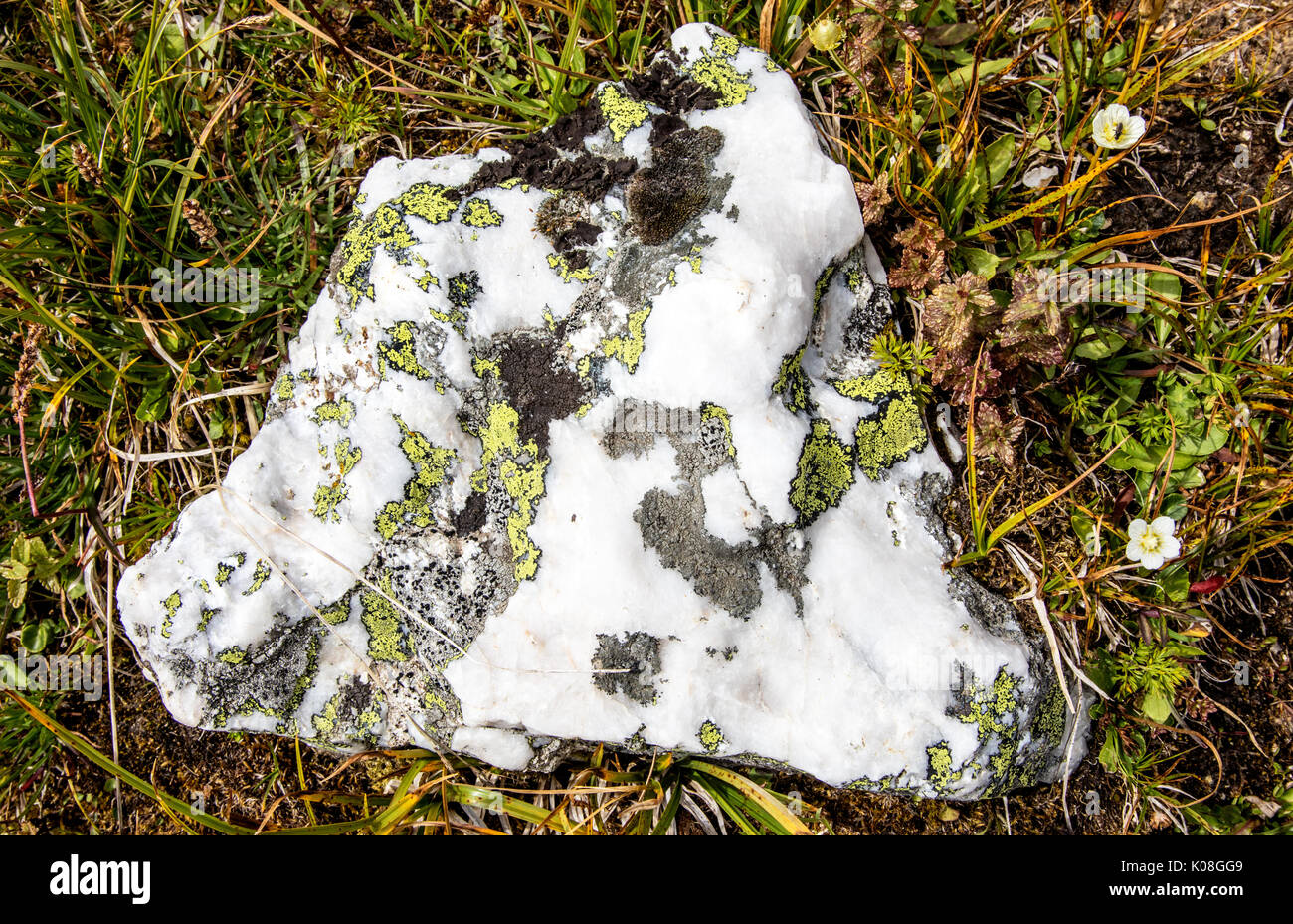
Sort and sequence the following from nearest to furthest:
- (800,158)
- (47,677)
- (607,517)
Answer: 1. (607,517)
2. (800,158)
3. (47,677)

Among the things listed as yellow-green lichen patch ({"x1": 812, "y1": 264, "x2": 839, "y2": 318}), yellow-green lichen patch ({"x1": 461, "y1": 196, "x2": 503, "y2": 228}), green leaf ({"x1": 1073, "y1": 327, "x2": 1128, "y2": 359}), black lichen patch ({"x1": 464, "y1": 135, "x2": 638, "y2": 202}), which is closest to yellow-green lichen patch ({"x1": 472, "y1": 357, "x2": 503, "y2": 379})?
yellow-green lichen patch ({"x1": 461, "y1": 196, "x2": 503, "y2": 228})

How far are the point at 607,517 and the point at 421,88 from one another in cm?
221

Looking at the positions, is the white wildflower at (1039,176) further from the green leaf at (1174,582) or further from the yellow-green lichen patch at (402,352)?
the yellow-green lichen patch at (402,352)

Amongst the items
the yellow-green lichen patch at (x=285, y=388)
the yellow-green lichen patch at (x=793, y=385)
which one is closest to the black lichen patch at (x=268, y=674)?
the yellow-green lichen patch at (x=285, y=388)

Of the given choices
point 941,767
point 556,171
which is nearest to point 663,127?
point 556,171

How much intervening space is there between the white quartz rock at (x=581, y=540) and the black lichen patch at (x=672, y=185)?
0.01 meters

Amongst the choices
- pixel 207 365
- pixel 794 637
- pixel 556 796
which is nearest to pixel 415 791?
pixel 556 796

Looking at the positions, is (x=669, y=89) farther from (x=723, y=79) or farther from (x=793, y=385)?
(x=793, y=385)

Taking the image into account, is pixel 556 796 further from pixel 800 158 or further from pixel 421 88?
pixel 421 88

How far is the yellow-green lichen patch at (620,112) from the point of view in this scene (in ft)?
9.95

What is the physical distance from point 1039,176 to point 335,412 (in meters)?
3.03

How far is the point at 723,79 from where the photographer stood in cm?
310

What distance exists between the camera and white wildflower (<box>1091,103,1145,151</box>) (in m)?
2.92

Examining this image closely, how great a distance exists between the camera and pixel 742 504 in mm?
2703
